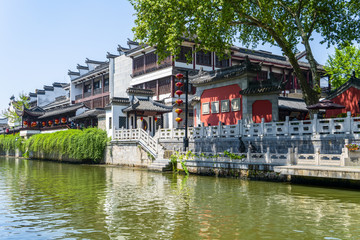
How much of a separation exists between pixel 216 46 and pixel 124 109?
1045 cm

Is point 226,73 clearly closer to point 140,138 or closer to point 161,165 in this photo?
point 161,165

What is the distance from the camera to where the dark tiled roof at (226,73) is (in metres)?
21.5

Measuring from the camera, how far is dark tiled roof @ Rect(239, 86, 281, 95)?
2029cm

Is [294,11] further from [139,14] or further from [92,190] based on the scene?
[92,190]

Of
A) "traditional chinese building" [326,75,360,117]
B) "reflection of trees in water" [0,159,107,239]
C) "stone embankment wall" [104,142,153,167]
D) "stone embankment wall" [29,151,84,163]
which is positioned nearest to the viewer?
"reflection of trees in water" [0,159,107,239]

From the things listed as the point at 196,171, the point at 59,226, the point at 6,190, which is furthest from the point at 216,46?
the point at 59,226

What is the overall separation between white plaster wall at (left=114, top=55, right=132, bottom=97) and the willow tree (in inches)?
670

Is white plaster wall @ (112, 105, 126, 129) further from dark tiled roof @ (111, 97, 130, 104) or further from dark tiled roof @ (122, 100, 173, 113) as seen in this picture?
dark tiled roof @ (122, 100, 173, 113)

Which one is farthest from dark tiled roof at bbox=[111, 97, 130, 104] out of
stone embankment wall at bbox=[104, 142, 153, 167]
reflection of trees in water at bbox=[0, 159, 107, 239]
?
reflection of trees in water at bbox=[0, 159, 107, 239]

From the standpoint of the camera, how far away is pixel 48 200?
38.8ft

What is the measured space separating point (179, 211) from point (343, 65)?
1126 inches

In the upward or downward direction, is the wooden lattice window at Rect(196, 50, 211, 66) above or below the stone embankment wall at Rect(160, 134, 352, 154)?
above

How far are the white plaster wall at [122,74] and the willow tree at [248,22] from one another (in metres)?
17.0

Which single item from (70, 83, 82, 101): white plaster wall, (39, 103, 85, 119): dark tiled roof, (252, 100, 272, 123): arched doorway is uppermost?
(70, 83, 82, 101): white plaster wall
